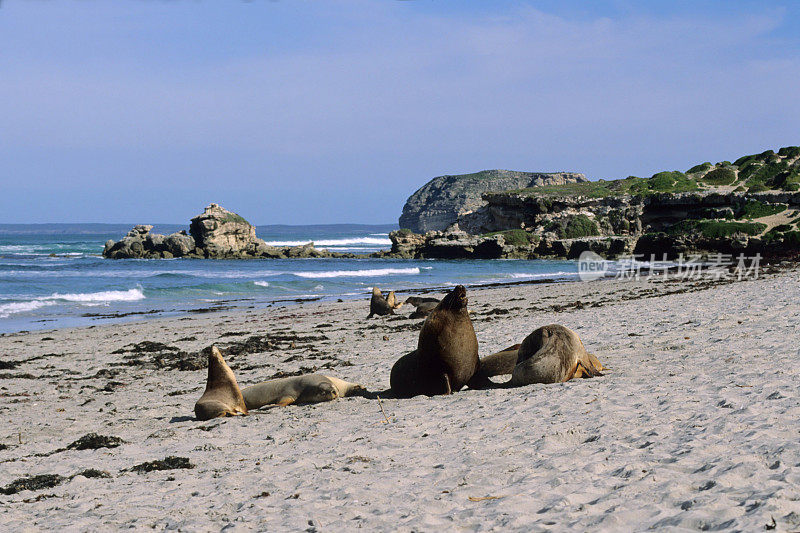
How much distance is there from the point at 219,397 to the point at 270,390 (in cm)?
69

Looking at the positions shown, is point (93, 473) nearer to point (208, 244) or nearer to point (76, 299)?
point (76, 299)

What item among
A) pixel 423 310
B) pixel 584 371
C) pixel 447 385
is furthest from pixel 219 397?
pixel 423 310

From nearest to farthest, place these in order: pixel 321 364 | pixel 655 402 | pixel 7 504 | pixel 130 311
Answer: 1. pixel 7 504
2. pixel 655 402
3. pixel 321 364
4. pixel 130 311

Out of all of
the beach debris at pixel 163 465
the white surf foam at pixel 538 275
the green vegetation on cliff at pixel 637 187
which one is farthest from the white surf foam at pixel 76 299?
the green vegetation on cliff at pixel 637 187

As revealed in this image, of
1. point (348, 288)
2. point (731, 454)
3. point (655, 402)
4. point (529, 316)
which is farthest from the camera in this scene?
point (348, 288)

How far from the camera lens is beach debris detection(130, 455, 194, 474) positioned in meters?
5.59

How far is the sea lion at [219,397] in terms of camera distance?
7.59 meters

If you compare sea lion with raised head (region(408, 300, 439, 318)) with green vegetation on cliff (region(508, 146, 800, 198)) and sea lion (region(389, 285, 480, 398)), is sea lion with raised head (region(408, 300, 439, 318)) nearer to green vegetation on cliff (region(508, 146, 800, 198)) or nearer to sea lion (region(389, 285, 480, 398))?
sea lion (region(389, 285, 480, 398))

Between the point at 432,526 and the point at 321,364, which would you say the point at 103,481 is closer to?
the point at 432,526

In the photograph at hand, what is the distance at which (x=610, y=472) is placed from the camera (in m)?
4.20

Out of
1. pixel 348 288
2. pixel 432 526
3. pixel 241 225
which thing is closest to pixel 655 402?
pixel 432 526

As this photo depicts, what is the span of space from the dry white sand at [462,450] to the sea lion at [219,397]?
0.79 ft

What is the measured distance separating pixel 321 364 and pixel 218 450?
5327 millimetres

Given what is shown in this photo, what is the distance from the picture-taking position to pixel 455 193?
15938cm
